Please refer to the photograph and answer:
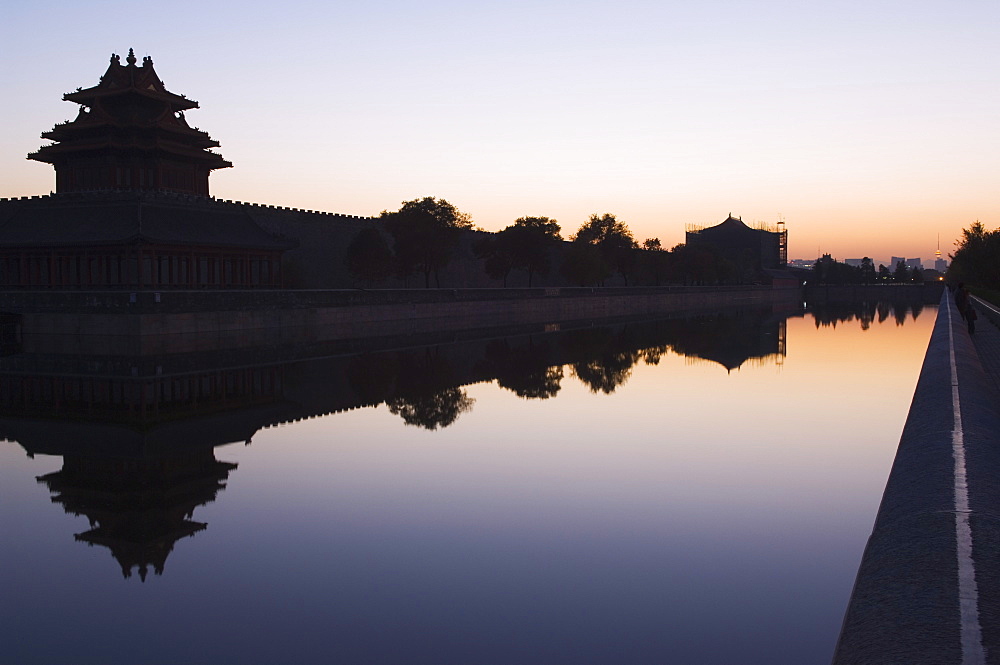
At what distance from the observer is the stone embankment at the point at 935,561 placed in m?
3.59

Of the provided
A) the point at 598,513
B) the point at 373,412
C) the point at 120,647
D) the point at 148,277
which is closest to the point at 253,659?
the point at 120,647

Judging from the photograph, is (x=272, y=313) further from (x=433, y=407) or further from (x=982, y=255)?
(x=982, y=255)

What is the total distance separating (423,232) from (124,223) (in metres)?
21.2

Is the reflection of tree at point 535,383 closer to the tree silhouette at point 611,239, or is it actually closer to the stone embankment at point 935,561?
the stone embankment at point 935,561

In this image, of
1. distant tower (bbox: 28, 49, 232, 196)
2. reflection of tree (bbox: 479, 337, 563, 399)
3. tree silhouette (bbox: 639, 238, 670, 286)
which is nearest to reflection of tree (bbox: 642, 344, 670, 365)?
reflection of tree (bbox: 479, 337, 563, 399)

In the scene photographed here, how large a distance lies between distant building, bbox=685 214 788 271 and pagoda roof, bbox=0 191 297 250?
101 meters

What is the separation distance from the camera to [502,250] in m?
68.2

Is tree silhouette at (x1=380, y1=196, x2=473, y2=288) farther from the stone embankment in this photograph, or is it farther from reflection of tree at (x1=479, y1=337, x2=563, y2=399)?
the stone embankment

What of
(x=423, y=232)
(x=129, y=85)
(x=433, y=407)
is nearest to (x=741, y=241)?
(x=423, y=232)

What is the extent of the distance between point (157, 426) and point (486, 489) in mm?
8022

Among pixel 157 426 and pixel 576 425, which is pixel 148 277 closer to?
pixel 157 426

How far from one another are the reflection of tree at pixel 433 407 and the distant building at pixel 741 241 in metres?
118

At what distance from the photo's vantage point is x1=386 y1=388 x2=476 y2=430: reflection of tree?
16828 mm

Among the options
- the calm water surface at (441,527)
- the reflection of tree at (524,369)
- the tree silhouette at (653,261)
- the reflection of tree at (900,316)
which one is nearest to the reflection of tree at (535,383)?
the reflection of tree at (524,369)
